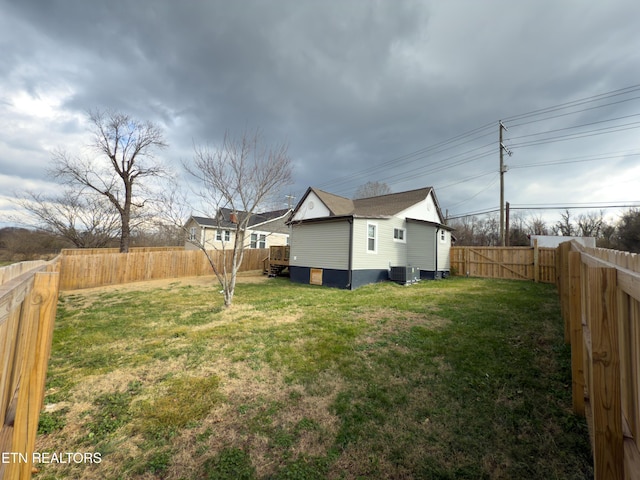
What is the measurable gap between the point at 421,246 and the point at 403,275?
8.66 ft

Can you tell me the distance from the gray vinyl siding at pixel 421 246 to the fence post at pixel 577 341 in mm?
11135

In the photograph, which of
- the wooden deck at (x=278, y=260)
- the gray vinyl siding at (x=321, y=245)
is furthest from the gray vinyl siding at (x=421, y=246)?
the wooden deck at (x=278, y=260)

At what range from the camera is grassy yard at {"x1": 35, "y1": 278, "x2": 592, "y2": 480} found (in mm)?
2096

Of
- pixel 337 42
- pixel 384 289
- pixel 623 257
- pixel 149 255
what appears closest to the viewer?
pixel 623 257

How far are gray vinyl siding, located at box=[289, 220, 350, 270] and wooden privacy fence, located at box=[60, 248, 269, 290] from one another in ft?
23.0

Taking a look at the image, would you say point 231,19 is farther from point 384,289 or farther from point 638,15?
point 638,15

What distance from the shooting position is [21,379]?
1613mm

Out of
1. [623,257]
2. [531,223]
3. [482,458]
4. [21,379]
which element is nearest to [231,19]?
[21,379]

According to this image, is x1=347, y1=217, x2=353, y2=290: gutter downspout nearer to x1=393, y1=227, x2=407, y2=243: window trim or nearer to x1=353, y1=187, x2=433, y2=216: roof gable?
x1=353, y1=187, x2=433, y2=216: roof gable

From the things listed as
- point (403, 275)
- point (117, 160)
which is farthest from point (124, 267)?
point (403, 275)

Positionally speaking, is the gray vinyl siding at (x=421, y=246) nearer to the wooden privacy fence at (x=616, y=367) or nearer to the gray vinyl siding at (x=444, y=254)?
the gray vinyl siding at (x=444, y=254)

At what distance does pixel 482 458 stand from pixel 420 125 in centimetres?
1789

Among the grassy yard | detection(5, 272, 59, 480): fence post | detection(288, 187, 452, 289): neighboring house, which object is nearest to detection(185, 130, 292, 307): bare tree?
the grassy yard

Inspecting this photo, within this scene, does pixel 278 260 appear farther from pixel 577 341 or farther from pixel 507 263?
pixel 577 341
